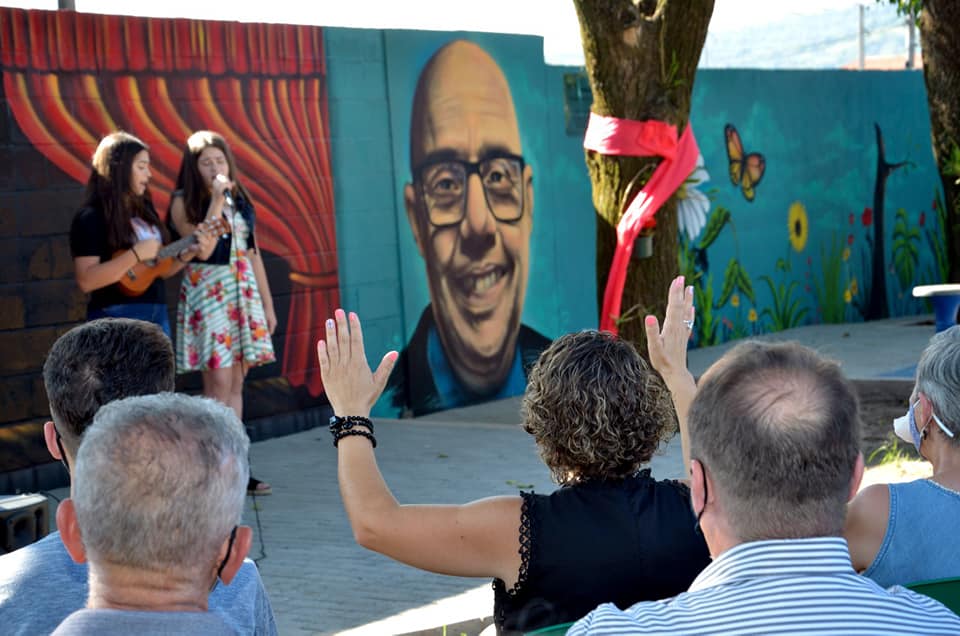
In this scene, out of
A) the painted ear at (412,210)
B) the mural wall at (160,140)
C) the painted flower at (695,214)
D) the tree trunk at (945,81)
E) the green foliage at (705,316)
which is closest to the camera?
the mural wall at (160,140)

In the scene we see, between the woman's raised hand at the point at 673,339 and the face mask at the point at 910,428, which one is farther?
the woman's raised hand at the point at 673,339

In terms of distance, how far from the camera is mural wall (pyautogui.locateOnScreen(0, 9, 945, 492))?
7.41 m

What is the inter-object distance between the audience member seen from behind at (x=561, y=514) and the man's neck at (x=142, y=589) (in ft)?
2.74

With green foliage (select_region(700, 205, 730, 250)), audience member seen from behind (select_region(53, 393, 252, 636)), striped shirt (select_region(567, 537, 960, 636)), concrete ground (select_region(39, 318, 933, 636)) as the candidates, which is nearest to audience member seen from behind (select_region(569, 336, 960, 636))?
striped shirt (select_region(567, 537, 960, 636))

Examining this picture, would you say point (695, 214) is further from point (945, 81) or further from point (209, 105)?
point (209, 105)

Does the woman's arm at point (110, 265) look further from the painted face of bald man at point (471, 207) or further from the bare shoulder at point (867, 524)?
the bare shoulder at point (867, 524)

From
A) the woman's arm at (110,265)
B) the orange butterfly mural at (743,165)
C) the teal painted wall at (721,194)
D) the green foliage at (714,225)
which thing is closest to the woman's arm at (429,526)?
the woman's arm at (110,265)

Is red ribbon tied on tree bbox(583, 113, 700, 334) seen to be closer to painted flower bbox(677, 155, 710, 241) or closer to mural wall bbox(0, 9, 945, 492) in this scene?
mural wall bbox(0, 9, 945, 492)

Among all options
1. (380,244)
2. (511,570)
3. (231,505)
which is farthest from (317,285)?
(231,505)

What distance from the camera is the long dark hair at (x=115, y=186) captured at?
21.2 ft

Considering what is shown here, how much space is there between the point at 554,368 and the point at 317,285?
6261 millimetres

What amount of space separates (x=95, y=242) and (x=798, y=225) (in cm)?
985

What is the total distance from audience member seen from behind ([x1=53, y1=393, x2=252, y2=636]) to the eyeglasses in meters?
7.83

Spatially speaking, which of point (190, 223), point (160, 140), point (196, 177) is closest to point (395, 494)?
point (190, 223)
